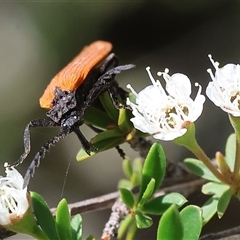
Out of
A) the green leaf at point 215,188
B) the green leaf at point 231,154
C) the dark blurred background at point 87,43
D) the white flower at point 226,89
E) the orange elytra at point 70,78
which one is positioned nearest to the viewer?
the white flower at point 226,89

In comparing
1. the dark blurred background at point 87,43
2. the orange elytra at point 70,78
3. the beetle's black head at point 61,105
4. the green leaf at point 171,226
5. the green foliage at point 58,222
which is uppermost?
the orange elytra at point 70,78

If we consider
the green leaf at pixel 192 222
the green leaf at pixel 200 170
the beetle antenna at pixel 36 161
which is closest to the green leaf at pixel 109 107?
the beetle antenna at pixel 36 161

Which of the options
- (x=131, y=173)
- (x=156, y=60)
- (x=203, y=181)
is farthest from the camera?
(x=156, y=60)

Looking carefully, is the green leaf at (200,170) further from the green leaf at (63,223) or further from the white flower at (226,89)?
the green leaf at (63,223)

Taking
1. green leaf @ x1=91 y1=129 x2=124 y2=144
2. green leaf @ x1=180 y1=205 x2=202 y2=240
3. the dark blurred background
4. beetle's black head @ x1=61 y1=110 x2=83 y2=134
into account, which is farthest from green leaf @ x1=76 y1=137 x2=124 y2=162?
the dark blurred background

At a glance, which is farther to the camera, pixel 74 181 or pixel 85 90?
pixel 74 181

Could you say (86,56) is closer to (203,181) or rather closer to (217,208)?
(203,181)

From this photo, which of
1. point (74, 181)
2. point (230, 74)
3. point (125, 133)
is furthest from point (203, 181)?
point (74, 181)
